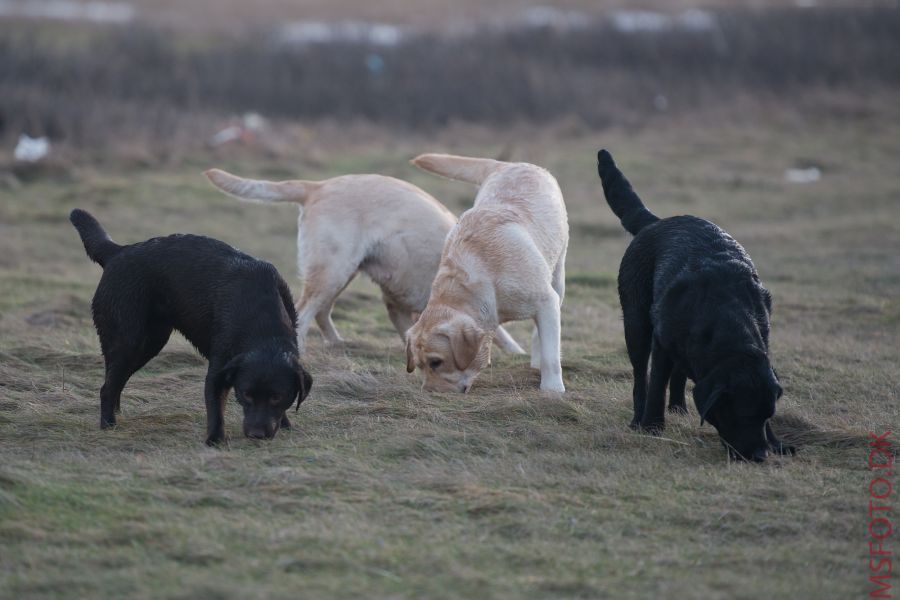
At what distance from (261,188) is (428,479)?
3612 millimetres

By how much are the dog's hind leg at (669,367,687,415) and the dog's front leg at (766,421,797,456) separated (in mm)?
762

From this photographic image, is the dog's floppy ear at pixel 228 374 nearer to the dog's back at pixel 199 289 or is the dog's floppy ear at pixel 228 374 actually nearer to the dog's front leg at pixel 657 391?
the dog's back at pixel 199 289

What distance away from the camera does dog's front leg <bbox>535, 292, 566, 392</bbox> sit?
6465 millimetres

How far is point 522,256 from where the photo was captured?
6492mm

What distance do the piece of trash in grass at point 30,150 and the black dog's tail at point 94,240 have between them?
10152 millimetres

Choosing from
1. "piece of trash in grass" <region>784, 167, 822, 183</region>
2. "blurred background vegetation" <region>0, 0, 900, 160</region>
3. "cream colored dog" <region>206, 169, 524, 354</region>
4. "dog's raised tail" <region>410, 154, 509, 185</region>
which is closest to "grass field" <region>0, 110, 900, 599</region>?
"cream colored dog" <region>206, 169, 524, 354</region>

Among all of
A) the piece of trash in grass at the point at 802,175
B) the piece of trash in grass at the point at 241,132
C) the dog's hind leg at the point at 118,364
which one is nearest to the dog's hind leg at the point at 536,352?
the dog's hind leg at the point at 118,364

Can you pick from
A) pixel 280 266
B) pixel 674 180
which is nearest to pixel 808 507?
pixel 280 266

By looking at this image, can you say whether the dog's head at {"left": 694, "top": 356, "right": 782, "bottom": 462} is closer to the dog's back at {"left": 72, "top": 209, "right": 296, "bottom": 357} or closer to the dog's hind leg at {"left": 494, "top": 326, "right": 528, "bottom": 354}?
the dog's back at {"left": 72, "top": 209, "right": 296, "bottom": 357}

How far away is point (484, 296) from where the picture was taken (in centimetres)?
634

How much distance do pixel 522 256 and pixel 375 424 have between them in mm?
1438

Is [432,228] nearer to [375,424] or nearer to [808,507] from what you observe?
[375,424]

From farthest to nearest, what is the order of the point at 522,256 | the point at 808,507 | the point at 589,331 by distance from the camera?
1. the point at 589,331
2. the point at 522,256
3. the point at 808,507

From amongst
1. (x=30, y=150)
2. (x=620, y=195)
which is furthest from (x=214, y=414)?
(x=30, y=150)
